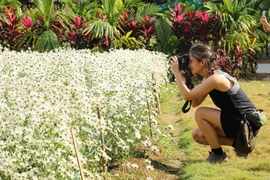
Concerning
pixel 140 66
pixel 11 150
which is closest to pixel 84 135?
pixel 11 150

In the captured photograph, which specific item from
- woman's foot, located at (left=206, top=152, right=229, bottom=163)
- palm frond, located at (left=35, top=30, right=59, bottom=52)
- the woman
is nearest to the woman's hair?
the woman

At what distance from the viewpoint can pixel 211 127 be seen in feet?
15.7

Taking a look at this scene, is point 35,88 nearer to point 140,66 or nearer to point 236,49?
point 140,66

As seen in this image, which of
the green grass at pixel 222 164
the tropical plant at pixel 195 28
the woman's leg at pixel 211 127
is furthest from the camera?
the tropical plant at pixel 195 28

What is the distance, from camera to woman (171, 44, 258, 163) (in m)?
4.53

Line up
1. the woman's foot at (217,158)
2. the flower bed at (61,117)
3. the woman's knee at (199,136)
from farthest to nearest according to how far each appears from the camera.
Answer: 1. the woman's knee at (199,136)
2. the woman's foot at (217,158)
3. the flower bed at (61,117)

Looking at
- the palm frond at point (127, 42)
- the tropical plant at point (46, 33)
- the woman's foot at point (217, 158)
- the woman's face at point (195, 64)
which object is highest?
the tropical plant at point (46, 33)

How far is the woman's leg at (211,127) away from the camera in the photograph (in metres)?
4.74

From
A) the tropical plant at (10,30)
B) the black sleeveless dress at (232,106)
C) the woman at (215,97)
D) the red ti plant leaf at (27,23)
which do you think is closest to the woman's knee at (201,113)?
the woman at (215,97)

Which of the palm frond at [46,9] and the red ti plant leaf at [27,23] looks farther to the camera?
the red ti plant leaf at [27,23]

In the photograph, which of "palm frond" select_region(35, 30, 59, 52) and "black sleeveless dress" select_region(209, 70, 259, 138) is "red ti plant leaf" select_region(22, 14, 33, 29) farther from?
"black sleeveless dress" select_region(209, 70, 259, 138)

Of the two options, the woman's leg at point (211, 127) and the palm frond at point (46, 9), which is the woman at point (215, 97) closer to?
the woman's leg at point (211, 127)

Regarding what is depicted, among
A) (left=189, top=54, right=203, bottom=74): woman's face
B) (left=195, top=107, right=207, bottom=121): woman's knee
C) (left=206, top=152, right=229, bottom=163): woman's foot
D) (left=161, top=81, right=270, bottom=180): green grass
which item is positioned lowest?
(left=161, top=81, right=270, bottom=180): green grass

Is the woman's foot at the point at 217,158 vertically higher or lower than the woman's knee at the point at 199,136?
lower
